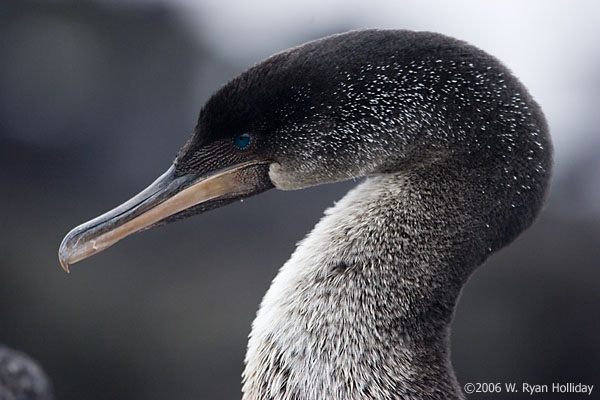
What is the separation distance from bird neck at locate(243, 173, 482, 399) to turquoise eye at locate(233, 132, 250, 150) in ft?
1.58

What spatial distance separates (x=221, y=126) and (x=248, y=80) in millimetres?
216

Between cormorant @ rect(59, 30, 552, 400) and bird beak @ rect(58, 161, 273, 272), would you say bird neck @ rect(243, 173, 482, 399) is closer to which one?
cormorant @ rect(59, 30, 552, 400)

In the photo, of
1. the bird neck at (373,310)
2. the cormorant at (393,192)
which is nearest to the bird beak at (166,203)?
the cormorant at (393,192)

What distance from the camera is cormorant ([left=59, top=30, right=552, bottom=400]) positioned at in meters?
2.29

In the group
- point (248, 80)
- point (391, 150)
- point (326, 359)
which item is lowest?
point (326, 359)

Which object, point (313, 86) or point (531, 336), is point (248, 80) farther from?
point (531, 336)

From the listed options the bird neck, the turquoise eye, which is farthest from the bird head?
the bird neck

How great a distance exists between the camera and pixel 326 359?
2.25 meters

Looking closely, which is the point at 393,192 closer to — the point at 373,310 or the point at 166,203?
the point at 373,310

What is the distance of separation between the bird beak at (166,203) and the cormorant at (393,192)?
0.23 meters

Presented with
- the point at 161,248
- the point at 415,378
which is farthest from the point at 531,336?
the point at 415,378

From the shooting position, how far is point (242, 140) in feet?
8.27

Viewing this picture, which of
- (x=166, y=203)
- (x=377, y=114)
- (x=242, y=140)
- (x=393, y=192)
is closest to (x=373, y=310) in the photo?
(x=393, y=192)

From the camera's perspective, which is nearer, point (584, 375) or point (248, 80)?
point (248, 80)
